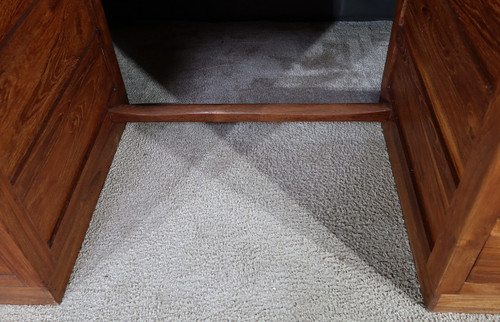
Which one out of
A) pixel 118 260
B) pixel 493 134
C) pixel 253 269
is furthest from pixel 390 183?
pixel 118 260

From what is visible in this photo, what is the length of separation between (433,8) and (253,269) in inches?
25.3

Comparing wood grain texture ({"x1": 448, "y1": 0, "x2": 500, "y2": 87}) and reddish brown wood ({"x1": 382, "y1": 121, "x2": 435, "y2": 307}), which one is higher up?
wood grain texture ({"x1": 448, "y1": 0, "x2": 500, "y2": 87})

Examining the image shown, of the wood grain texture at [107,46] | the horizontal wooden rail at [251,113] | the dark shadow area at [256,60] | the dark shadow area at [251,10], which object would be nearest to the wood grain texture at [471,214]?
the horizontal wooden rail at [251,113]

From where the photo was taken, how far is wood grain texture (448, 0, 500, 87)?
0.71 metres

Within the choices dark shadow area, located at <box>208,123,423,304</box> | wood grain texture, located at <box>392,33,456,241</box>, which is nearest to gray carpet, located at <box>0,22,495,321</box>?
dark shadow area, located at <box>208,123,423,304</box>

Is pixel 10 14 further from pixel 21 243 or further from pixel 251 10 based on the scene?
pixel 251 10

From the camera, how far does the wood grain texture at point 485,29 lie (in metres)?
0.71

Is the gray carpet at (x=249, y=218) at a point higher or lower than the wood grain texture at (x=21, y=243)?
lower

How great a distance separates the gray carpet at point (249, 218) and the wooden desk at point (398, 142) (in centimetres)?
5


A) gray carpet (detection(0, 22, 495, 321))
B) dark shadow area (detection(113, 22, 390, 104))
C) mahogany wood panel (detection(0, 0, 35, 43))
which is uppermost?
mahogany wood panel (detection(0, 0, 35, 43))

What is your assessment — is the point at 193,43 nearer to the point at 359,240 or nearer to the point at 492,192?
the point at 359,240

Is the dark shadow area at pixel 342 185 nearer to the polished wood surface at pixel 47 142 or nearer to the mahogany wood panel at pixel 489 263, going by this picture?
the mahogany wood panel at pixel 489 263

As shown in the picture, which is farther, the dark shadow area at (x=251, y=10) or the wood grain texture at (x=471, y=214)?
the dark shadow area at (x=251, y=10)

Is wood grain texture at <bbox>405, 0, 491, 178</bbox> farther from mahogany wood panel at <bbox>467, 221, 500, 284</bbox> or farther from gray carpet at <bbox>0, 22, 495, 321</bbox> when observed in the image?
gray carpet at <bbox>0, 22, 495, 321</bbox>
